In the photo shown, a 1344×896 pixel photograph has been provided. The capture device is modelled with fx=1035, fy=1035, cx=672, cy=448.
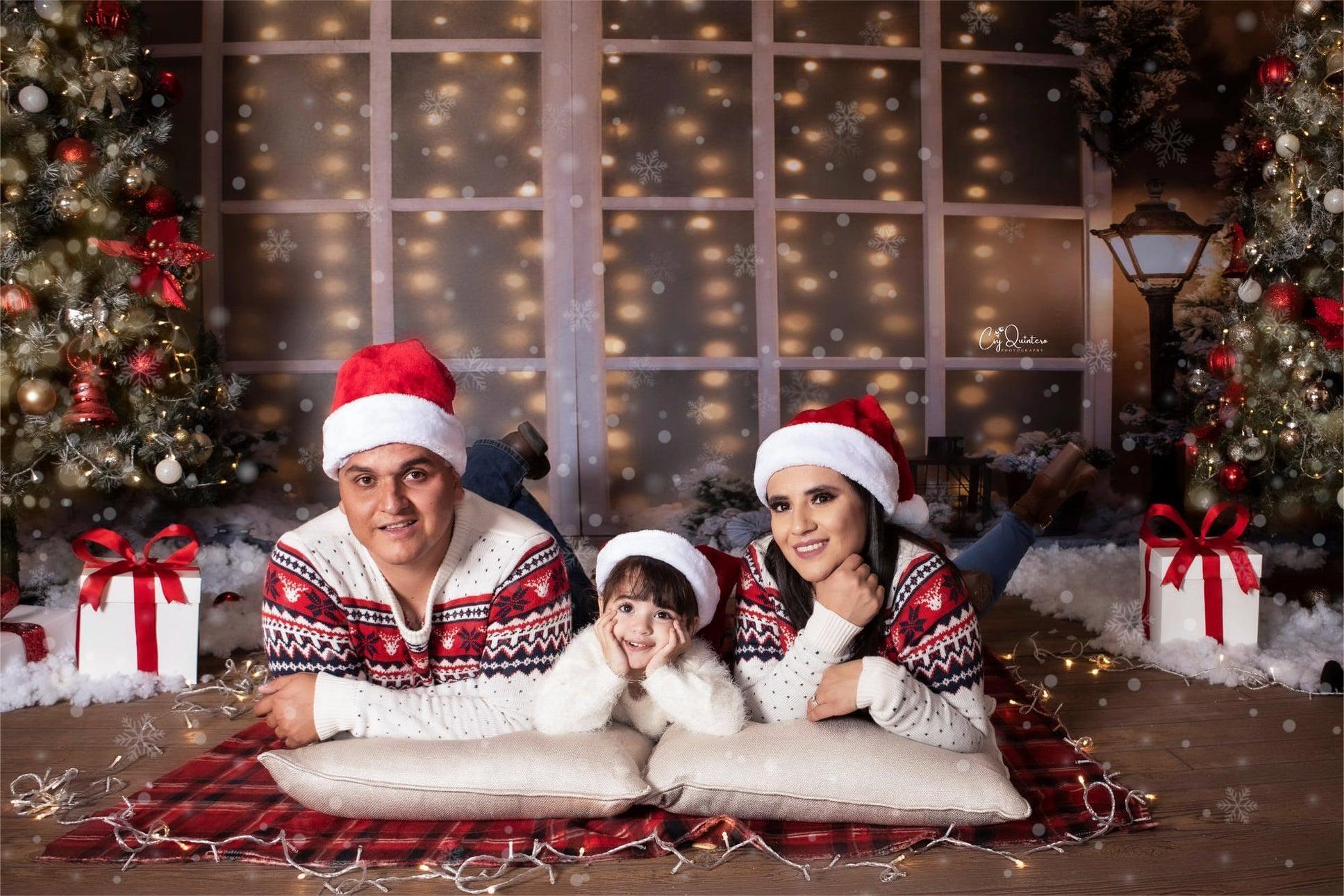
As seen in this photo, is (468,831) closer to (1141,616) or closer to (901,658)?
(901,658)

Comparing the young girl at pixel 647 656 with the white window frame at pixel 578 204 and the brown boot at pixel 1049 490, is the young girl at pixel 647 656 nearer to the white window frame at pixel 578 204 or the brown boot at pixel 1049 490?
the brown boot at pixel 1049 490

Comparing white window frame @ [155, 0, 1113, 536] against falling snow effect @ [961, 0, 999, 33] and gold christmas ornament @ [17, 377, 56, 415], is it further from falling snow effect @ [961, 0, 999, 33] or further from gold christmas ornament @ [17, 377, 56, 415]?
gold christmas ornament @ [17, 377, 56, 415]

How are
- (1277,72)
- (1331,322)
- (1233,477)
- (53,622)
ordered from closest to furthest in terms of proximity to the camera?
(53,622) < (1331,322) < (1277,72) < (1233,477)

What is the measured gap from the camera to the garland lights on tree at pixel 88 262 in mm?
3094

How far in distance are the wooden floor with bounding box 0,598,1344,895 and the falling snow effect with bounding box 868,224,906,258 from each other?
2509mm

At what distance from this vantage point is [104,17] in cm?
328

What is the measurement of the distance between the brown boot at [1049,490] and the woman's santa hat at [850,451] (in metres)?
0.96

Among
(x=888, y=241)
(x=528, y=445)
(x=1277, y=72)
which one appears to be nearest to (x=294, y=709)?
(x=528, y=445)

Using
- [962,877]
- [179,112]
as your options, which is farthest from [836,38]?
[962,877]

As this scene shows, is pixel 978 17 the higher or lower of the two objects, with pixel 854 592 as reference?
higher

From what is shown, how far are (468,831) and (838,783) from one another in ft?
2.11

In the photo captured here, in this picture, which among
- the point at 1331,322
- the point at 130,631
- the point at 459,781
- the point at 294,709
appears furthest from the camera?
the point at 1331,322

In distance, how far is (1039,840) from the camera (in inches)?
69.3

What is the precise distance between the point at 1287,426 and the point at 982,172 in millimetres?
2003
